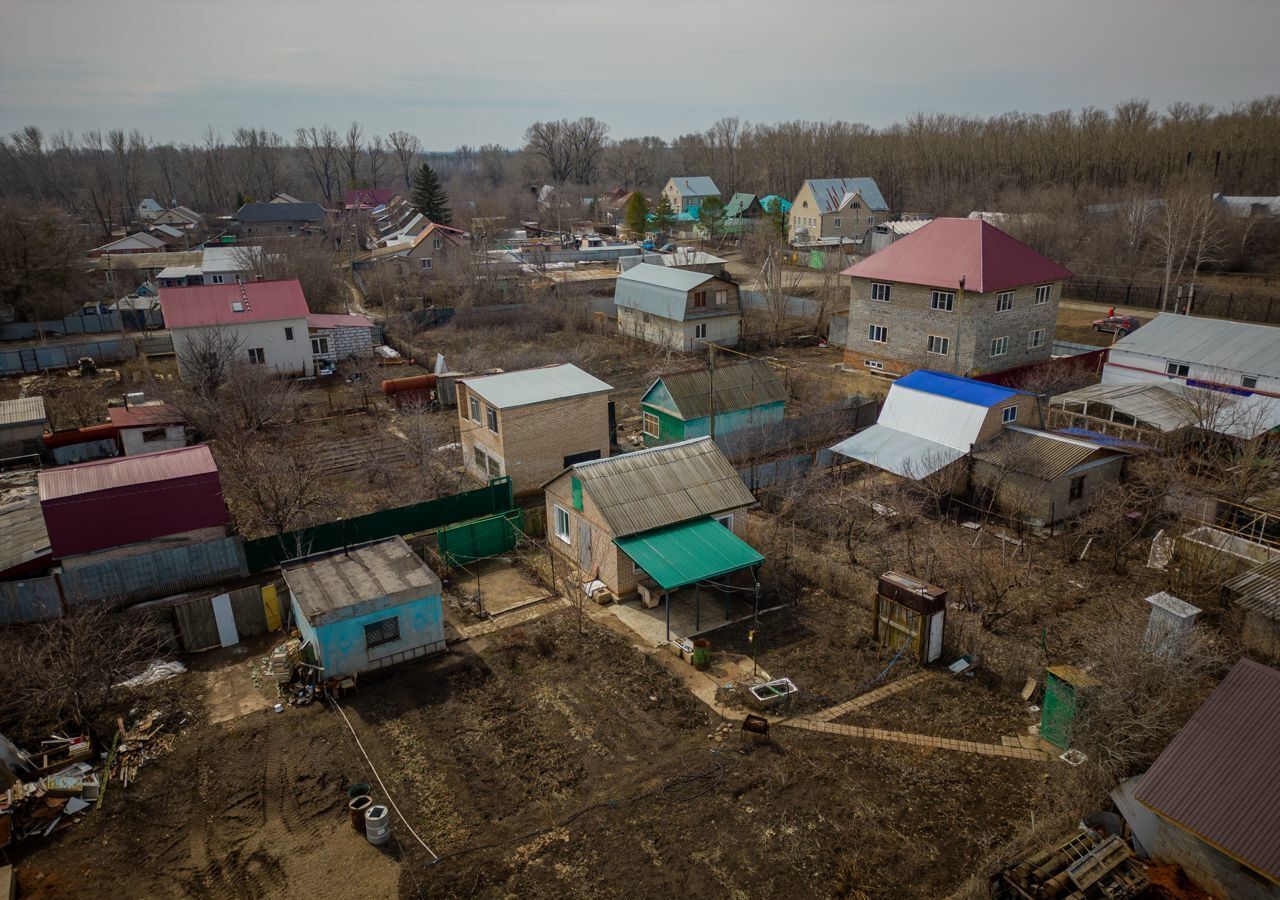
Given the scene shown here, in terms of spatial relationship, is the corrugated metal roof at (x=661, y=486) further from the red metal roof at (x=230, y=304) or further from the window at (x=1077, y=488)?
the red metal roof at (x=230, y=304)

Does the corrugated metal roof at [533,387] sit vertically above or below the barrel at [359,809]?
above

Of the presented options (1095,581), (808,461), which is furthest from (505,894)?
(808,461)

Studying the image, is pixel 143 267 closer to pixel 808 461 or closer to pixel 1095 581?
pixel 808 461

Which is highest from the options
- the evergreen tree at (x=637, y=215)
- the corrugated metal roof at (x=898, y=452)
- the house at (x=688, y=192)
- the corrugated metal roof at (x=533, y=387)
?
the house at (x=688, y=192)

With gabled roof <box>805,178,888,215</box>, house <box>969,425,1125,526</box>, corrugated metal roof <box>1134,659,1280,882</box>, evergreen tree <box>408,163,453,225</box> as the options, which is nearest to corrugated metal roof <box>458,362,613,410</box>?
house <box>969,425,1125,526</box>

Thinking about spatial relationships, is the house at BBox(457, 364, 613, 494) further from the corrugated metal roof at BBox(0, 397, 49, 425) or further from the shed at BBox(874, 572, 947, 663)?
the corrugated metal roof at BBox(0, 397, 49, 425)

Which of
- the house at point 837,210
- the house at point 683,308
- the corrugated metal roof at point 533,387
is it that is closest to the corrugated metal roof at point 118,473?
the corrugated metal roof at point 533,387
